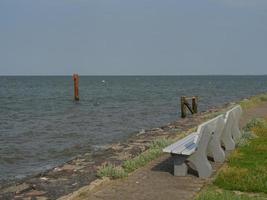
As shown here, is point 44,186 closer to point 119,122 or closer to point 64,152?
point 64,152

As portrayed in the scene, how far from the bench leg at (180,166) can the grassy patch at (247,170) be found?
0.53 meters

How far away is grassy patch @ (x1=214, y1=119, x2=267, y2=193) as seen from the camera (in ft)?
23.5

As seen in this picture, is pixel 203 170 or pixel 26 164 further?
pixel 26 164

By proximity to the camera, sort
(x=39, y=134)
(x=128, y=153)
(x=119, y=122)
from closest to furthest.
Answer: (x=128, y=153) → (x=39, y=134) → (x=119, y=122)

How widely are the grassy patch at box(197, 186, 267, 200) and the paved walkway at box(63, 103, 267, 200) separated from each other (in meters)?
0.19

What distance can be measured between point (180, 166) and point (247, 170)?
3.93ft

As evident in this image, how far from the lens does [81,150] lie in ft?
50.3

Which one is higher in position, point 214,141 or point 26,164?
point 214,141

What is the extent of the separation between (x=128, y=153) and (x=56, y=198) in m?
3.84

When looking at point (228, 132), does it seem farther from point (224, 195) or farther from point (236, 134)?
point (224, 195)

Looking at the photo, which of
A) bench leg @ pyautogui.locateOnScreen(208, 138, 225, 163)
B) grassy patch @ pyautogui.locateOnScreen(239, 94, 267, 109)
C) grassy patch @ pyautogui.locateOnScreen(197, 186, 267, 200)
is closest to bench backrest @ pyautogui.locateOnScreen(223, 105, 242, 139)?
bench leg @ pyautogui.locateOnScreen(208, 138, 225, 163)

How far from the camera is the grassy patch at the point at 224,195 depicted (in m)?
6.43

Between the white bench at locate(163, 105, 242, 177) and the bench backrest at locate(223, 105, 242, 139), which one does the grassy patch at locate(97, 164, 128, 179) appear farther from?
the bench backrest at locate(223, 105, 242, 139)

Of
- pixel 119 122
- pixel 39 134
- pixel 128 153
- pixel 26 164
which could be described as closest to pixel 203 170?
pixel 128 153
